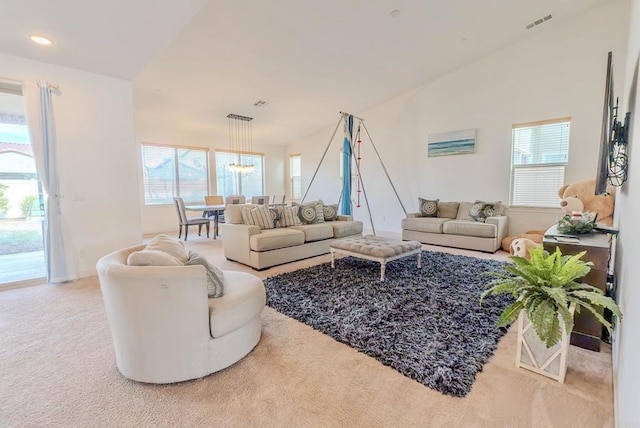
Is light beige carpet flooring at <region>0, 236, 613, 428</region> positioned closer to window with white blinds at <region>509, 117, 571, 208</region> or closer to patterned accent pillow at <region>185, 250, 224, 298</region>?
patterned accent pillow at <region>185, 250, 224, 298</region>

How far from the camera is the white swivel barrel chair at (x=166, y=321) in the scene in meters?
1.60

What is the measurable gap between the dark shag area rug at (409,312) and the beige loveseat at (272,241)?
47 cm

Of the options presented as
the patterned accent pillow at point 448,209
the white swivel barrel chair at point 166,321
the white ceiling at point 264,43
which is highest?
the white ceiling at point 264,43

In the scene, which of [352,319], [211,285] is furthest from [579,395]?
[211,285]

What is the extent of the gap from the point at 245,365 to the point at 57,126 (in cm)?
Answer: 365

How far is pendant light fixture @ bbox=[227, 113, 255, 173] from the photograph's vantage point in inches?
278

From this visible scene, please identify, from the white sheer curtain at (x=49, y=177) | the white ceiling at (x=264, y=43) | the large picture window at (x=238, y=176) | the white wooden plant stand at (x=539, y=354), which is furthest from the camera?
the large picture window at (x=238, y=176)

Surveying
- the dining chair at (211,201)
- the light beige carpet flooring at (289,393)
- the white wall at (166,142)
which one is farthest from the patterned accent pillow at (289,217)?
the white wall at (166,142)

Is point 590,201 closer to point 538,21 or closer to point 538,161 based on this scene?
point 538,161

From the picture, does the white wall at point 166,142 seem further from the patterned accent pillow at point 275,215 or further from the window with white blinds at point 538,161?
the window with white blinds at point 538,161

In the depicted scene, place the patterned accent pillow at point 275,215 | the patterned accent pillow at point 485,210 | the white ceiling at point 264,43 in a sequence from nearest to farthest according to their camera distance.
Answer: the white ceiling at point 264,43
the patterned accent pillow at point 275,215
the patterned accent pillow at point 485,210

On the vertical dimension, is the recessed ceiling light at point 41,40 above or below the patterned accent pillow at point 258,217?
above

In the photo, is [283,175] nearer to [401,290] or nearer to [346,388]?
[401,290]

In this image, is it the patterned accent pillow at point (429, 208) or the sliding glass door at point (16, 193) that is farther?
the patterned accent pillow at point (429, 208)
